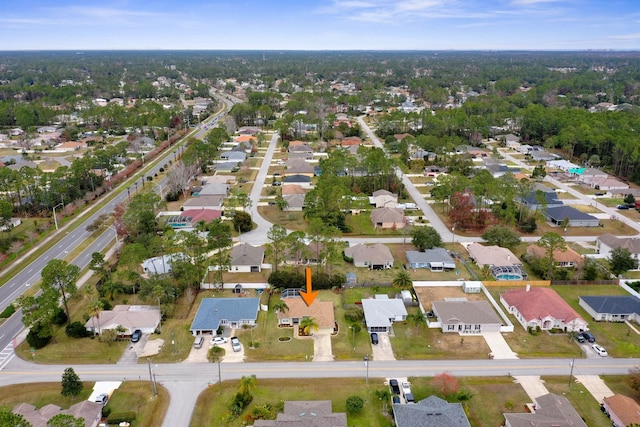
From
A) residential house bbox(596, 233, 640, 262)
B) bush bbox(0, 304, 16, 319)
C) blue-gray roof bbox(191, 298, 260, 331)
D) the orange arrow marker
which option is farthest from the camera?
residential house bbox(596, 233, 640, 262)

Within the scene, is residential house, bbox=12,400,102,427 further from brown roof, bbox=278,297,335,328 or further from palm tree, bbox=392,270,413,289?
palm tree, bbox=392,270,413,289

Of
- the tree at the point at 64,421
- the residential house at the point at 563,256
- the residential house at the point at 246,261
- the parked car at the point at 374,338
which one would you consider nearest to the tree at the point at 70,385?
the tree at the point at 64,421

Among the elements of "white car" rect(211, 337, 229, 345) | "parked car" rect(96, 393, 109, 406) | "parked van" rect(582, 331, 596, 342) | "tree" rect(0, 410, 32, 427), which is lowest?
"white car" rect(211, 337, 229, 345)

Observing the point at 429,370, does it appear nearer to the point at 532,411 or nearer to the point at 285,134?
the point at 532,411

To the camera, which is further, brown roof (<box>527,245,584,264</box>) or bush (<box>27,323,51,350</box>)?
brown roof (<box>527,245,584,264</box>)

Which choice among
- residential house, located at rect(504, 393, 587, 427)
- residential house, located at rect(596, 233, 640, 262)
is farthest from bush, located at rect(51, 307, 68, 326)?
residential house, located at rect(596, 233, 640, 262)

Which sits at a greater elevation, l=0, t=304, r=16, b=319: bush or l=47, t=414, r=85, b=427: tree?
l=47, t=414, r=85, b=427: tree
